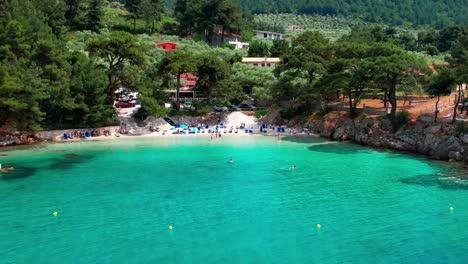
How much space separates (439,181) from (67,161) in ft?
114

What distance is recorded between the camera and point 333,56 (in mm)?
71188

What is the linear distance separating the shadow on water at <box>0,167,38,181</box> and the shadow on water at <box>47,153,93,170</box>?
182 cm

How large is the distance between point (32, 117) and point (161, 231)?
1330 inches

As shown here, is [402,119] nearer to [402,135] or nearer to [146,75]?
[402,135]

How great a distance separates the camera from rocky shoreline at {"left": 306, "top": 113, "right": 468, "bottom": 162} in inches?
1961

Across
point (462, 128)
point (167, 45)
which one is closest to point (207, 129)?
point (462, 128)

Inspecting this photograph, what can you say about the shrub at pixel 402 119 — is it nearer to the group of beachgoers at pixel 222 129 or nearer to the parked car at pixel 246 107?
the group of beachgoers at pixel 222 129

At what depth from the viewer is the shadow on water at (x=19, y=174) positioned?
141 ft

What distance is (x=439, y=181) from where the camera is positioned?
136 feet

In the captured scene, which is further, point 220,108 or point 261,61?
point 261,61

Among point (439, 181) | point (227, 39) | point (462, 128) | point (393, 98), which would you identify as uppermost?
point (227, 39)

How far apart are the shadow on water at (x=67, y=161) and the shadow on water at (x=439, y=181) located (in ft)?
100

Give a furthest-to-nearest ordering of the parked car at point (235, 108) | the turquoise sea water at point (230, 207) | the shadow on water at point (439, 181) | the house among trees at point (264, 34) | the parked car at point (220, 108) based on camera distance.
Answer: the house among trees at point (264, 34) < the parked car at point (235, 108) < the parked car at point (220, 108) < the shadow on water at point (439, 181) < the turquoise sea water at point (230, 207)

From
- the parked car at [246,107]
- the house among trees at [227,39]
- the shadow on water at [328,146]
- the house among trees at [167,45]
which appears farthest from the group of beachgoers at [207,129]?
the house among trees at [227,39]
